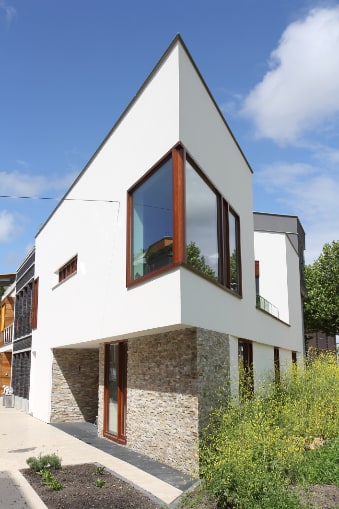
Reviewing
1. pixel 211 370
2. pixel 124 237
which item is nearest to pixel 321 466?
pixel 211 370

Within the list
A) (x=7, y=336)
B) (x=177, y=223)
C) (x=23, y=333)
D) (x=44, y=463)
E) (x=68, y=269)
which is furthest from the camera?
(x=7, y=336)

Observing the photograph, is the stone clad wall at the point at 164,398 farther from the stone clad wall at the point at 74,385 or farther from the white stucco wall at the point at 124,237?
the stone clad wall at the point at 74,385

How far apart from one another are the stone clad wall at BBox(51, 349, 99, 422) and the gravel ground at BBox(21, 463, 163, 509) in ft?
26.0

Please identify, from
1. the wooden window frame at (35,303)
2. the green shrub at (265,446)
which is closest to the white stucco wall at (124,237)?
the green shrub at (265,446)

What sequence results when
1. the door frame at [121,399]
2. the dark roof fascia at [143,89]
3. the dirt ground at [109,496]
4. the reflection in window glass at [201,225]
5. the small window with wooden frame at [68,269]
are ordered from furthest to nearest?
the small window with wooden frame at [68,269], the door frame at [121,399], the dark roof fascia at [143,89], the reflection in window glass at [201,225], the dirt ground at [109,496]

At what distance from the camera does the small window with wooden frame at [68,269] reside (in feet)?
48.6

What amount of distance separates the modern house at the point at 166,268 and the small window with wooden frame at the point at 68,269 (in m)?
0.10

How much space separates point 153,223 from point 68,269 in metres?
7.11

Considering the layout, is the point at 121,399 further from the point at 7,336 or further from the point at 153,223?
the point at 7,336

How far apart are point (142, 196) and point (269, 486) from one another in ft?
19.8

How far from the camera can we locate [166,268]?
849 cm

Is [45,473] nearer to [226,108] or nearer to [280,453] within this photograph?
[280,453]

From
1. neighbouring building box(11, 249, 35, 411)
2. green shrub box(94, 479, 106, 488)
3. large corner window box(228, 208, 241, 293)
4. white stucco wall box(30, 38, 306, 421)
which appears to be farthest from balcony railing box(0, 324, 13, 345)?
green shrub box(94, 479, 106, 488)

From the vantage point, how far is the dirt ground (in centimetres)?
650
